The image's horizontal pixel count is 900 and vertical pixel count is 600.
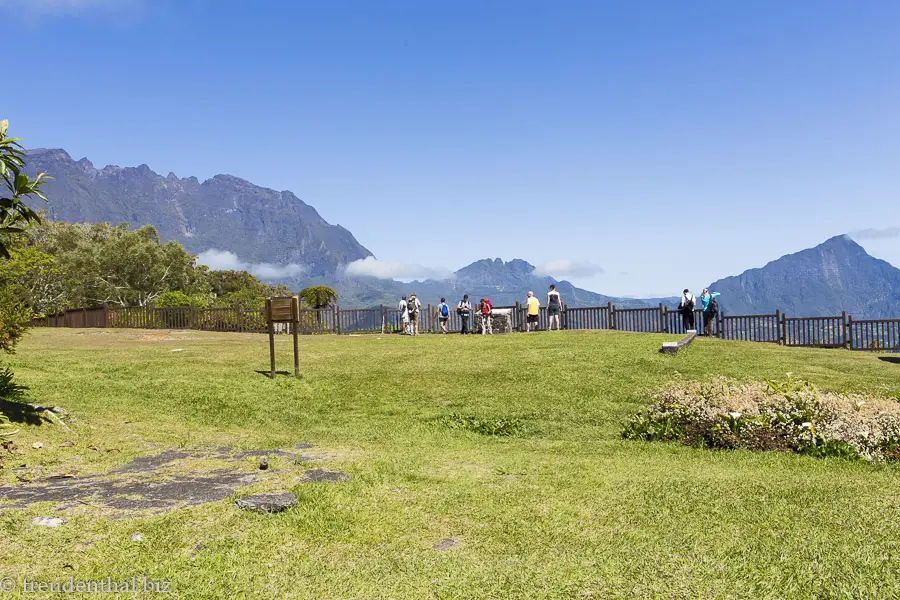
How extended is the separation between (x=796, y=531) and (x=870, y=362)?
13.5 metres

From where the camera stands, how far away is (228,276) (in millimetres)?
73750

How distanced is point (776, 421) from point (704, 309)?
18.1 meters

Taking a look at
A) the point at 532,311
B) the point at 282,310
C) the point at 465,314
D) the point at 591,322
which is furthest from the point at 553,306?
the point at 282,310

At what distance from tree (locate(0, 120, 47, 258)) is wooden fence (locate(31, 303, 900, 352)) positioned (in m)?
19.8

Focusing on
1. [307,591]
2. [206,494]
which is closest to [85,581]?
[307,591]

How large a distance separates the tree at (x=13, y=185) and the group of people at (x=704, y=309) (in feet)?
75.4

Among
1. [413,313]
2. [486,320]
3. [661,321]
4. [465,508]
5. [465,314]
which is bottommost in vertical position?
[465,508]

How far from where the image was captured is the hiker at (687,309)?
1048 inches

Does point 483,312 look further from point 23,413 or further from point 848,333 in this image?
point 23,413

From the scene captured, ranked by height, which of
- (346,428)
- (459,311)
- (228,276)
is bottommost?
(346,428)

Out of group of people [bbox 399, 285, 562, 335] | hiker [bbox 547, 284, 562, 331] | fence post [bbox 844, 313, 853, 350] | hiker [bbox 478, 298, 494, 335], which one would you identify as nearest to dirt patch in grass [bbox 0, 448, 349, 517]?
group of people [bbox 399, 285, 562, 335]

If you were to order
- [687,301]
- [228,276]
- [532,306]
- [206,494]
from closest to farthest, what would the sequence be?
[206,494], [687,301], [532,306], [228,276]

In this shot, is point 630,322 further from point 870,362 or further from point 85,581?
point 85,581

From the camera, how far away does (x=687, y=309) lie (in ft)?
88.7
